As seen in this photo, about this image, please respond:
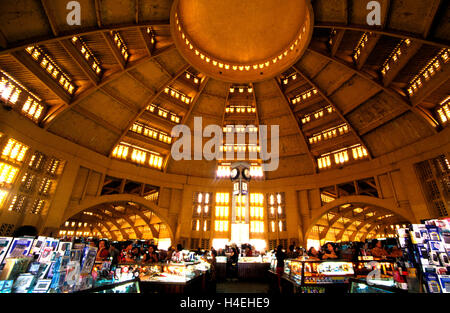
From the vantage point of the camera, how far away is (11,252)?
9.64ft

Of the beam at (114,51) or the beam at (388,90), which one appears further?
the beam at (388,90)

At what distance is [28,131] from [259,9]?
20829 mm

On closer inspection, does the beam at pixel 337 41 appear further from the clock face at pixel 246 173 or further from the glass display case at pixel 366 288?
the glass display case at pixel 366 288

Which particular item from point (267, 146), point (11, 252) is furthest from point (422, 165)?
point (11, 252)

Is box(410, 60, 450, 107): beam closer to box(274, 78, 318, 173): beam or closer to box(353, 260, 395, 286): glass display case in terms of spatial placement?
box(274, 78, 318, 173): beam

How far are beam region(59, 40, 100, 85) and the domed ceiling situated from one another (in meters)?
0.10

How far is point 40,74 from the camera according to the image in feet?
52.7

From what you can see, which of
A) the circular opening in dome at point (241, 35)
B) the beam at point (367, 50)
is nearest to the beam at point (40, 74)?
the circular opening in dome at point (241, 35)

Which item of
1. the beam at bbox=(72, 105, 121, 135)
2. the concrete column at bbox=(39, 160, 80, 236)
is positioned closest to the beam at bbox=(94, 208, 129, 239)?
A: the concrete column at bbox=(39, 160, 80, 236)

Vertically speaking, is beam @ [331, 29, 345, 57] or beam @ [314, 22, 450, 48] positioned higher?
beam @ [331, 29, 345, 57]

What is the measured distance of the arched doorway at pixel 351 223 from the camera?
26.8 metres

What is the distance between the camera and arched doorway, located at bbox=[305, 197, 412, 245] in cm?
2683

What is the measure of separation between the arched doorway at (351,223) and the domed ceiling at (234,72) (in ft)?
20.4

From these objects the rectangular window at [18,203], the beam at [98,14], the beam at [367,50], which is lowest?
the rectangular window at [18,203]
